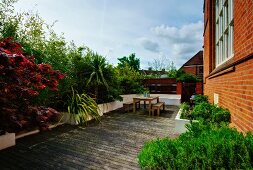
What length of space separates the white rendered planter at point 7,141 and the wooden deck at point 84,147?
0.15m

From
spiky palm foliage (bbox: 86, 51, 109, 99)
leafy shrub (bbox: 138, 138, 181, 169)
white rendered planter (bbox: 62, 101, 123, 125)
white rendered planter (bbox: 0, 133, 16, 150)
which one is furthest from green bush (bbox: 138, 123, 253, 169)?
spiky palm foliage (bbox: 86, 51, 109, 99)

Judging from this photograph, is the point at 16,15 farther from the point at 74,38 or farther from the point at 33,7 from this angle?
the point at 74,38

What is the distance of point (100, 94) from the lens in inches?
366

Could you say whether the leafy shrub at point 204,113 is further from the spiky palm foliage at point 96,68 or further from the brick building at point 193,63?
the brick building at point 193,63

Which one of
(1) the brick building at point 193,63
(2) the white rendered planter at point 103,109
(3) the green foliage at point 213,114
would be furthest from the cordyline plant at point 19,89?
(1) the brick building at point 193,63

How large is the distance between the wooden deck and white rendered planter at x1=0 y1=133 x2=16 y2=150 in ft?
0.50

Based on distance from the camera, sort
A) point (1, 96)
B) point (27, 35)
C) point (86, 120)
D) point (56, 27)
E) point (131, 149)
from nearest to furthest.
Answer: point (1, 96), point (131, 149), point (86, 120), point (27, 35), point (56, 27)

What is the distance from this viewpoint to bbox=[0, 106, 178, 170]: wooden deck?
350 cm

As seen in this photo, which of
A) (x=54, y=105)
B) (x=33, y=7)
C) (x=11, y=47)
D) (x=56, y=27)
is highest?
(x=33, y=7)

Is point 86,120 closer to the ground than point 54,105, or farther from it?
closer to the ground

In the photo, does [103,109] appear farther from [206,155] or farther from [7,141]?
[206,155]

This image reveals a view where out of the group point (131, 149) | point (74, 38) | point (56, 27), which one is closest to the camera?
point (131, 149)

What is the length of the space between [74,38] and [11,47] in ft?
22.1

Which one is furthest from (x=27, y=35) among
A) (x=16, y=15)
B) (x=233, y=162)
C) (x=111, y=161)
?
(x=233, y=162)
